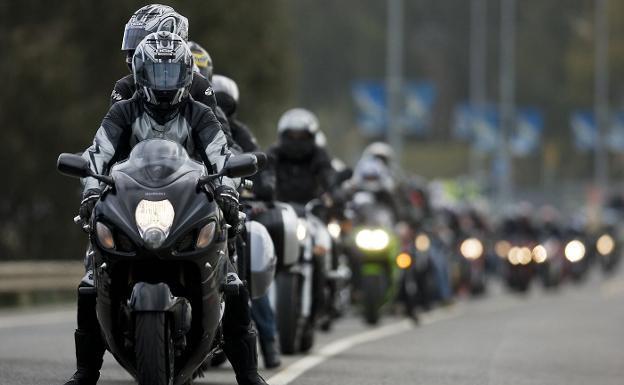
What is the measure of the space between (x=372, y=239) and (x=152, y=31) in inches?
446

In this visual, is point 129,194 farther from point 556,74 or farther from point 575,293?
point 556,74

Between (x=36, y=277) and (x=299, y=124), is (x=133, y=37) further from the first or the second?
(x=36, y=277)

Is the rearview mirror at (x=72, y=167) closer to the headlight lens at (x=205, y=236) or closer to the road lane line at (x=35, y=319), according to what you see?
the headlight lens at (x=205, y=236)

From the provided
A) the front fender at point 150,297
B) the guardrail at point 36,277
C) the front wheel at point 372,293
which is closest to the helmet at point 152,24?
the front fender at point 150,297

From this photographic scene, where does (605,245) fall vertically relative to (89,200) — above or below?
above

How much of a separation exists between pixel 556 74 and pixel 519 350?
98.0 m

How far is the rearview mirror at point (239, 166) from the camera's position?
9.88 metres

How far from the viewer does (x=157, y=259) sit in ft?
30.9

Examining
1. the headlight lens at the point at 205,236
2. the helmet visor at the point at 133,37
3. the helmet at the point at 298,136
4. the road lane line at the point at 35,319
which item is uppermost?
the helmet at the point at 298,136

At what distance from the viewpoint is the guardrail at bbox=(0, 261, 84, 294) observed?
2522 centimetres

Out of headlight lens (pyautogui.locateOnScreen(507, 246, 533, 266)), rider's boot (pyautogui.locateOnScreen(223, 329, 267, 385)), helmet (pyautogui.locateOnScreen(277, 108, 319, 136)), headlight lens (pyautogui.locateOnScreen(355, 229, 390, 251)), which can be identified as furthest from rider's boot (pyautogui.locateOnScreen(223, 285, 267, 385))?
headlight lens (pyautogui.locateOnScreen(507, 246, 533, 266))

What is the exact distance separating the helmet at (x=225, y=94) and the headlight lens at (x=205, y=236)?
14.4ft

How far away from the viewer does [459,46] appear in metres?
115

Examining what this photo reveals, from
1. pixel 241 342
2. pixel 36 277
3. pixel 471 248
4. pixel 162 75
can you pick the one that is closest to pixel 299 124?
pixel 241 342
